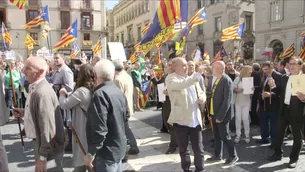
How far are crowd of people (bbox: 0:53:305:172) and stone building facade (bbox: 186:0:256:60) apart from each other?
1249 inches

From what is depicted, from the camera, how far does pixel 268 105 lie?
611 centimetres

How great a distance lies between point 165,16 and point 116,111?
460cm

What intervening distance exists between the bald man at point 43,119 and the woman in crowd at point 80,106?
0.55 meters

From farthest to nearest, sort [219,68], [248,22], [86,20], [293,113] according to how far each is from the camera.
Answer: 1. [86,20]
2. [248,22]
3. [219,68]
4. [293,113]

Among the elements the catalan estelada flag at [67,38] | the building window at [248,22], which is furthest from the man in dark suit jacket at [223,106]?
the building window at [248,22]

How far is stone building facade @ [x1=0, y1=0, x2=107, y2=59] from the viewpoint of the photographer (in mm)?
38938

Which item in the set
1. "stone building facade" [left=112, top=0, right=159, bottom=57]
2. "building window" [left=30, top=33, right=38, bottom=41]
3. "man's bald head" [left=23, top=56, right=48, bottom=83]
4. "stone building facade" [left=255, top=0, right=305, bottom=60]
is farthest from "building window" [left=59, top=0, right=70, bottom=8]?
"man's bald head" [left=23, top=56, right=48, bottom=83]

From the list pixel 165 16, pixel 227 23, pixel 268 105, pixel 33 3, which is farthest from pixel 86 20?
pixel 268 105

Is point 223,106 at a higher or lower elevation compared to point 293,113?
higher

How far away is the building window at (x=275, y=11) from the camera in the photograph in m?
30.2

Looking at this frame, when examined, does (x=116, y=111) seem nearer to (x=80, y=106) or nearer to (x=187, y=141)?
(x=80, y=106)

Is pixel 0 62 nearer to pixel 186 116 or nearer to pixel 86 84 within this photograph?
pixel 86 84

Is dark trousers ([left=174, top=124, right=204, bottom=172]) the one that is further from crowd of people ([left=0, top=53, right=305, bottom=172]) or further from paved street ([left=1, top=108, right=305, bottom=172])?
paved street ([left=1, top=108, right=305, bottom=172])

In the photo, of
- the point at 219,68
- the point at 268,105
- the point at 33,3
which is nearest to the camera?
the point at 219,68
